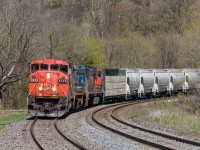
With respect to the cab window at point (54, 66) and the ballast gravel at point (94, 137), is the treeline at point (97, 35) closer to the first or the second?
the cab window at point (54, 66)

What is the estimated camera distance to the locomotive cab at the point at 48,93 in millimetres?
22500

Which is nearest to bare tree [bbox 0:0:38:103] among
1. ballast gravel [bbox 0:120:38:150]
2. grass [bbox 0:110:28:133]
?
grass [bbox 0:110:28:133]

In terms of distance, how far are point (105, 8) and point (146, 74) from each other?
126 feet

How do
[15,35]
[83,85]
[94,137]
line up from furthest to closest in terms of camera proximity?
[15,35] → [83,85] → [94,137]

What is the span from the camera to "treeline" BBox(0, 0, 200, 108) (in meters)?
37.5

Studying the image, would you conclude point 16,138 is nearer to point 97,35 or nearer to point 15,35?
point 15,35

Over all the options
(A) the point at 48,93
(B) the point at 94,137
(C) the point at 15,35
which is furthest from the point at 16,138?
(C) the point at 15,35

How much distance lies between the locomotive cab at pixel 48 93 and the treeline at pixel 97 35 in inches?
380

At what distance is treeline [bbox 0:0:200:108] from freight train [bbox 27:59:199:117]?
3.75 meters

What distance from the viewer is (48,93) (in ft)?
74.1

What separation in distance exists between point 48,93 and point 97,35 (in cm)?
4913

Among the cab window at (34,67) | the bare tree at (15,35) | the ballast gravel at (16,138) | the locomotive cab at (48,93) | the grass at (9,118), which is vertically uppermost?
the bare tree at (15,35)

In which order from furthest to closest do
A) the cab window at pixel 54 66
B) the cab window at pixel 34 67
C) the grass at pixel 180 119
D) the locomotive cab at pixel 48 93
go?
the cab window at pixel 34 67, the cab window at pixel 54 66, the locomotive cab at pixel 48 93, the grass at pixel 180 119

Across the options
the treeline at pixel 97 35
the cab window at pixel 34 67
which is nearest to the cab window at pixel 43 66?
the cab window at pixel 34 67
